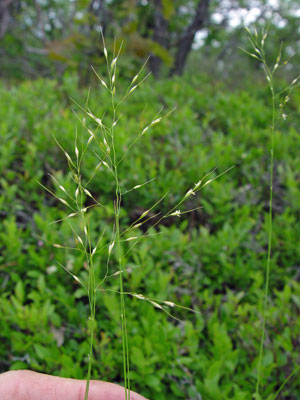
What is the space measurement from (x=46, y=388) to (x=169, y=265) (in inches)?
49.0

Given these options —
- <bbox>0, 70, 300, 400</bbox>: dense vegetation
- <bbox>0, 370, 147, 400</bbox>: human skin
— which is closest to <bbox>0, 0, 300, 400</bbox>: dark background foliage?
<bbox>0, 70, 300, 400</bbox>: dense vegetation

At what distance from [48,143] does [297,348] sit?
2482 millimetres

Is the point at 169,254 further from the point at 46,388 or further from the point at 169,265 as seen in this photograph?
the point at 46,388

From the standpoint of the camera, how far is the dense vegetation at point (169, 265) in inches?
75.4

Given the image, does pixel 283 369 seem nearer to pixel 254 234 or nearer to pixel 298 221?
pixel 254 234

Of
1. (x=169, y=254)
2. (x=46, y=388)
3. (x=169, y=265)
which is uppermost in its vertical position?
(x=46, y=388)

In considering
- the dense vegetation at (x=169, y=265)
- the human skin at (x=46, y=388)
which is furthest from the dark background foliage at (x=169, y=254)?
the human skin at (x=46, y=388)

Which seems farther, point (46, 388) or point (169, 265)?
point (169, 265)

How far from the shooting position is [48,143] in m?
3.37

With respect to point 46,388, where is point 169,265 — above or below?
below

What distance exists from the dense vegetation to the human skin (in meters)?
0.33

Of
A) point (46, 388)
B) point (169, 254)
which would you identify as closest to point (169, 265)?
point (169, 254)

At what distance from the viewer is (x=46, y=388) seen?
1.51 meters

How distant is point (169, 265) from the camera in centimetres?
259
